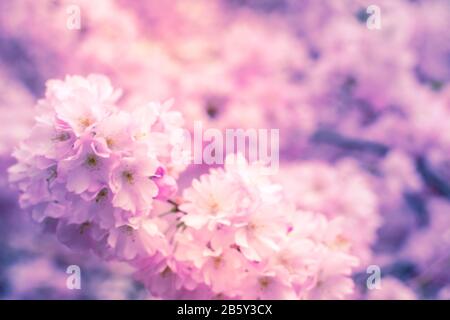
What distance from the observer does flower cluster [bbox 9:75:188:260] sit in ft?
2.84

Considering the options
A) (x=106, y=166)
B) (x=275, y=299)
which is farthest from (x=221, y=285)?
(x=106, y=166)

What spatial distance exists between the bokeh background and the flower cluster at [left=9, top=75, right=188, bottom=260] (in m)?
0.55

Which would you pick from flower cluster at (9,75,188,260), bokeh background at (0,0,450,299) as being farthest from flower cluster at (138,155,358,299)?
bokeh background at (0,0,450,299)

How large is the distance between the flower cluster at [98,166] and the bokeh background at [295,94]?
0.55 metres

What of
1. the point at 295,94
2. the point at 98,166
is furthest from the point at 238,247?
the point at 295,94

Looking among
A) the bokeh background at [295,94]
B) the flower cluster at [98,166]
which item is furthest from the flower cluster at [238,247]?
the bokeh background at [295,94]

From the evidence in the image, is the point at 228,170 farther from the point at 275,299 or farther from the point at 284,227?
the point at 275,299

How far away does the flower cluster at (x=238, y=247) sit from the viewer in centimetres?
94

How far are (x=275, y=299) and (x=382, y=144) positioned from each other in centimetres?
88

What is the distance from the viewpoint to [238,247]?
958 millimetres

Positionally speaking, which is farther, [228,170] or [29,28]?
[29,28]

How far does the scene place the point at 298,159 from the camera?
1.73 meters

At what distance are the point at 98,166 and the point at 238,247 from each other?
0.82 ft

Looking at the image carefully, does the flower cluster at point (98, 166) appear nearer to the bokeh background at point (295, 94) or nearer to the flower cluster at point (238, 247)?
the flower cluster at point (238, 247)
